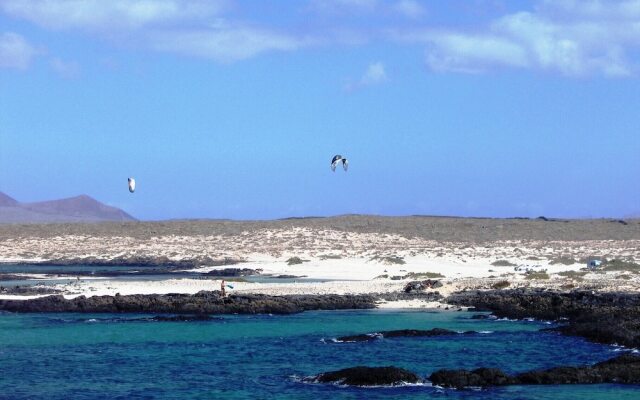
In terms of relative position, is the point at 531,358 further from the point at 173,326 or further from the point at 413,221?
the point at 413,221

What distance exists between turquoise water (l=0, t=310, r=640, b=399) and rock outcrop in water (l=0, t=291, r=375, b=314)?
1.26 metres

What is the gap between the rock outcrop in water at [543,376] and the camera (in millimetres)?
23375

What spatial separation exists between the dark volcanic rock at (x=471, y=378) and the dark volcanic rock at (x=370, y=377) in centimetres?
63

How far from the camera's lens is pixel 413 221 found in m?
96.2

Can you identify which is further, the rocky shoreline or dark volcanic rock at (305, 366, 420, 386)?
dark volcanic rock at (305, 366, 420, 386)

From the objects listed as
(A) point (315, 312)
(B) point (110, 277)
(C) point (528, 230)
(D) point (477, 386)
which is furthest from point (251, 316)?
(C) point (528, 230)

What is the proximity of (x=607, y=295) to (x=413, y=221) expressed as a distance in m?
58.3

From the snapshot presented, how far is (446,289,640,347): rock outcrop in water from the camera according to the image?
30.2 m

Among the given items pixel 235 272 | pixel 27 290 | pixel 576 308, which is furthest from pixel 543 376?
pixel 235 272

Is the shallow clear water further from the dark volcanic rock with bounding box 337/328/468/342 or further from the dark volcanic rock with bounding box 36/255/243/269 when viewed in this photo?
the dark volcanic rock with bounding box 337/328/468/342

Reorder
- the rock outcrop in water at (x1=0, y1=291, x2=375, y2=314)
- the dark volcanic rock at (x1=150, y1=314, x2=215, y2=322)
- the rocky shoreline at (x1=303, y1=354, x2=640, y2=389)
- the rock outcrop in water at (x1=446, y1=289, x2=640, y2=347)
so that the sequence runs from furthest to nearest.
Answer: the rock outcrop in water at (x1=0, y1=291, x2=375, y2=314)
the dark volcanic rock at (x1=150, y1=314, x2=215, y2=322)
the rock outcrop in water at (x1=446, y1=289, x2=640, y2=347)
the rocky shoreline at (x1=303, y1=354, x2=640, y2=389)

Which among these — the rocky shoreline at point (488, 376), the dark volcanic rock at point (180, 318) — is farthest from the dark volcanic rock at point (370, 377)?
the dark volcanic rock at point (180, 318)

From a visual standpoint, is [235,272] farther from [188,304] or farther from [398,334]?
[398,334]

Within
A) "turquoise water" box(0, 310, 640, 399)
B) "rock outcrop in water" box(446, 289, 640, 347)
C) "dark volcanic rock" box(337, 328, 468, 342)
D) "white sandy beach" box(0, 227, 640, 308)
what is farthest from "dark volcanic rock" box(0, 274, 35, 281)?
"dark volcanic rock" box(337, 328, 468, 342)
